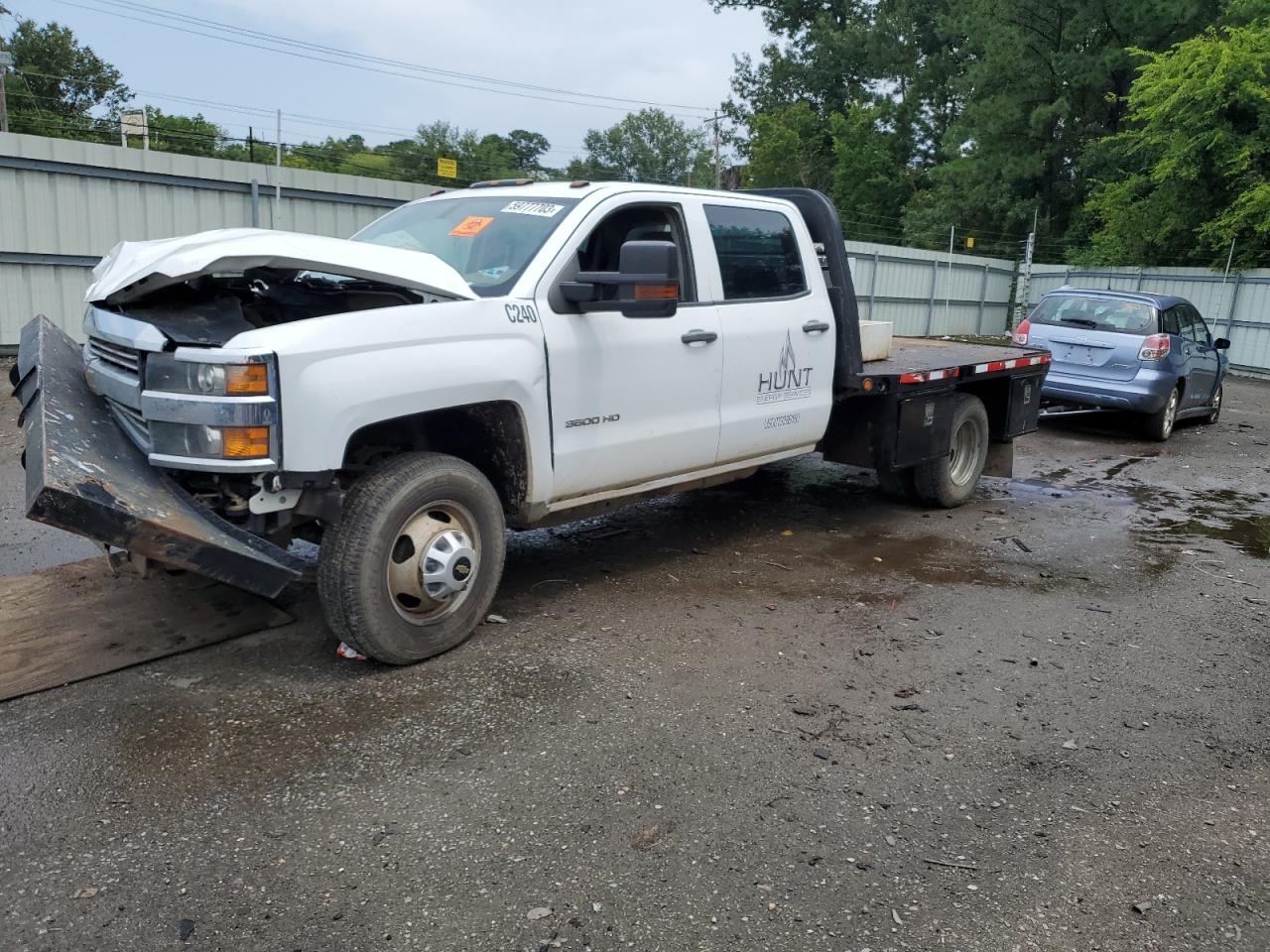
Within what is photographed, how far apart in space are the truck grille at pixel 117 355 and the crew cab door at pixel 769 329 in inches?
117

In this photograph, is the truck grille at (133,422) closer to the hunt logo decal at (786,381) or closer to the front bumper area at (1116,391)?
the hunt logo decal at (786,381)

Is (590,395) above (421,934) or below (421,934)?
above

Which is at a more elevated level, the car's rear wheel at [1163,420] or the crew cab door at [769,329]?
the crew cab door at [769,329]

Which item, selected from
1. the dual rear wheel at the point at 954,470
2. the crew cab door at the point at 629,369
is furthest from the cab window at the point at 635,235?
the dual rear wheel at the point at 954,470

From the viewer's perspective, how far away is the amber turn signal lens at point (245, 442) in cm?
366

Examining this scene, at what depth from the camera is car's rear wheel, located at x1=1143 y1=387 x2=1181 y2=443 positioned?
11617 millimetres

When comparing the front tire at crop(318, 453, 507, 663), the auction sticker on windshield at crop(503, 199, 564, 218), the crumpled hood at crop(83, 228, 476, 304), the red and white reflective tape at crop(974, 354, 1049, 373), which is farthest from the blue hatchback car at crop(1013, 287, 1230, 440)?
the crumpled hood at crop(83, 228, 476, 304)

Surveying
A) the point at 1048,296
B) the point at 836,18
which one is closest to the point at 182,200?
the point at 1048,296

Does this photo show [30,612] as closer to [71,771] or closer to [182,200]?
[71,771]

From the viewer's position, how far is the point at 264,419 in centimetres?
367

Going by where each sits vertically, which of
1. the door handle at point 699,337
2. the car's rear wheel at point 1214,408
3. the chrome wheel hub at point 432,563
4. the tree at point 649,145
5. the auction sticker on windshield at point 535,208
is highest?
the tree at point 649,145

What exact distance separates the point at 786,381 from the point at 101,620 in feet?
12.7

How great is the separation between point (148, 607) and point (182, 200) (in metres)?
10.1

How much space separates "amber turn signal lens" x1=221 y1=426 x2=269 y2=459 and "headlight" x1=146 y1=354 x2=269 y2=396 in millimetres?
133
